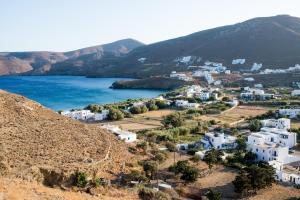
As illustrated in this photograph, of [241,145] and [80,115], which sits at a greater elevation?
[80,115]

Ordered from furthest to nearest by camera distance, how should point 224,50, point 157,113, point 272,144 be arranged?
point 224,50
point 157,113
point 272,144

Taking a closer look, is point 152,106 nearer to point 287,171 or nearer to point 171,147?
point 171,147

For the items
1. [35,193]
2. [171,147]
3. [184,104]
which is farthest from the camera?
[184,104]

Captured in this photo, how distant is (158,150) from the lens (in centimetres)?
3123

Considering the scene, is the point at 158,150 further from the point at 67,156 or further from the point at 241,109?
the point at 241,109

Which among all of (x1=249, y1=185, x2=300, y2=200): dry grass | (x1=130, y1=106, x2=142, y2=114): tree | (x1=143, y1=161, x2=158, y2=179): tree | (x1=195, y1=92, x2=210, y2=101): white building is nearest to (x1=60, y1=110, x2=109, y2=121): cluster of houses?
(x1=130, y1=106, x2=142, y2=114): tree

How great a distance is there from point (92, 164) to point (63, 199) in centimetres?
706

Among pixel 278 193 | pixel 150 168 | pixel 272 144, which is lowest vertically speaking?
pixel 278 193

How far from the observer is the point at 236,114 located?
53.6 meters

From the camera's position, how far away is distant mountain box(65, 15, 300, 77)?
409ft

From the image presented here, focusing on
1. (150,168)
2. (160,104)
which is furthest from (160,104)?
(150,168)

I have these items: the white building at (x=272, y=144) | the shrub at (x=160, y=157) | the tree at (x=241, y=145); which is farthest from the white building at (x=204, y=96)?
the shrub at (x=160, y=157)

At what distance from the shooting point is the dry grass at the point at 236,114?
1948 inches

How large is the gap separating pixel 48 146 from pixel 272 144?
1829 cm
